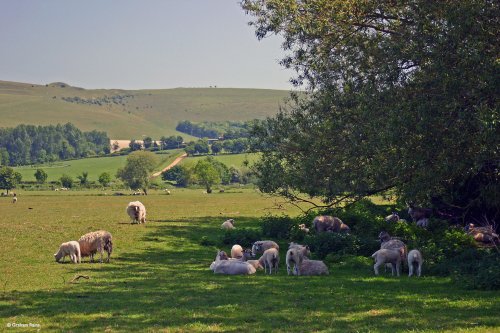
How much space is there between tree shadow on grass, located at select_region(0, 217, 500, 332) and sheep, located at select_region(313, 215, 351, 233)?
11.3m

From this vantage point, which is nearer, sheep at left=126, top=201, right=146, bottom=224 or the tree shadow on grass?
the tree shadow on grass

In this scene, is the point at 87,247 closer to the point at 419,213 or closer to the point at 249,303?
the point at 249,303

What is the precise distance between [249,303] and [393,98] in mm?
9539

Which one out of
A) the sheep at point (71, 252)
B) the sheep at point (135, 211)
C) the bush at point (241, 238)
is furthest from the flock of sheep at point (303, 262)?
the sheep at point (135, 211)

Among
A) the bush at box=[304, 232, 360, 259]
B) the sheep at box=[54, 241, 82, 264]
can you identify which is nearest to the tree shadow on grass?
the sheep at box=[54, 241, 82, 264]

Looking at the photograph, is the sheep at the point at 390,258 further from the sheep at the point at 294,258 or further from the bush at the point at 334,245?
the bush at the point at 334,245

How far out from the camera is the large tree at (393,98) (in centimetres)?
2034

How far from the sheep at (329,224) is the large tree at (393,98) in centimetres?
344

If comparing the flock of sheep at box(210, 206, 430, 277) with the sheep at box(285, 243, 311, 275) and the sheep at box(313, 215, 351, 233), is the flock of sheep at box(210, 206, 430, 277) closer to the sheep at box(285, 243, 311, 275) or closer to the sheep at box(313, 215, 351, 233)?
the sheep at box(285, 243, 311, 275)

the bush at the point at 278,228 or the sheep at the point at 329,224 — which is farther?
the sheep at the point at 329,224

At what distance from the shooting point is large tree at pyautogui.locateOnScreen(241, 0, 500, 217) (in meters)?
20.3

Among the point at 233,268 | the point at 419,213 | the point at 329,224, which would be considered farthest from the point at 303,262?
the point at 419,213

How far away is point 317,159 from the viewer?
29.2m

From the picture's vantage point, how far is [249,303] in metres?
18.0
